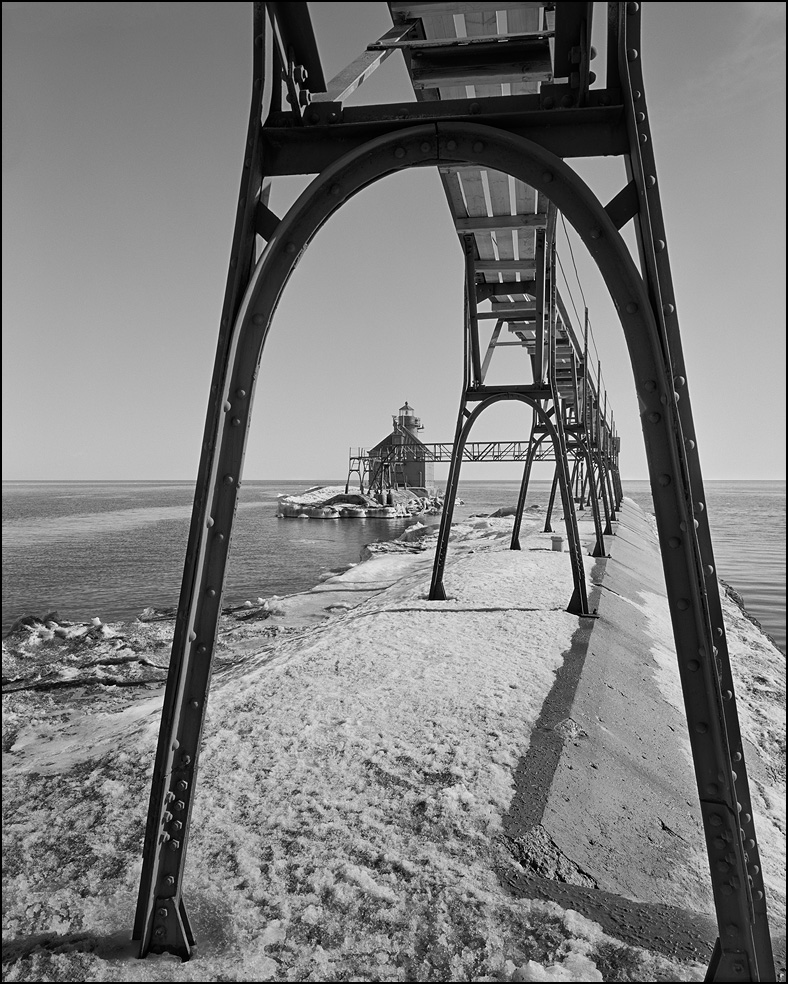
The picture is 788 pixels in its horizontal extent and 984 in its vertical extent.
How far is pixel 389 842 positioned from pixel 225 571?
1.69 m

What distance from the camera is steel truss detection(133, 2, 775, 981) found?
6.92 feet

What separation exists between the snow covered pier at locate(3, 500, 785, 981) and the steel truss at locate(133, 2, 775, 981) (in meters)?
0.44

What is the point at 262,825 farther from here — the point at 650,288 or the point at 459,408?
the point at 459,408

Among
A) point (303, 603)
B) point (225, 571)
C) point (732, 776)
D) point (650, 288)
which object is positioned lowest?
point (303, 603)

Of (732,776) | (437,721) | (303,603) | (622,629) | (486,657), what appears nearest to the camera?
(732,776)

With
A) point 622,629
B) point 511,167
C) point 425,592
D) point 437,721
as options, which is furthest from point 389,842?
point 425,592

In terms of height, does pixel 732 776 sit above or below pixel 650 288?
below

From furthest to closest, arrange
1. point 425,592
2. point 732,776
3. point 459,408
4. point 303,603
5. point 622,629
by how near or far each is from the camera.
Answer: point 303,603 < point 425,592 < point 459,408 < point 622,629 < point 732,776

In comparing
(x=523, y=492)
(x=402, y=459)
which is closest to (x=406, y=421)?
(x=402, y=459)

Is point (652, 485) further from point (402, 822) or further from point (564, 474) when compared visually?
point (564, 474)

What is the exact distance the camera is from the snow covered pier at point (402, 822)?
7.72 ft

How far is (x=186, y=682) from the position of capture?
2.28 meters

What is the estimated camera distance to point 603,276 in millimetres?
2279

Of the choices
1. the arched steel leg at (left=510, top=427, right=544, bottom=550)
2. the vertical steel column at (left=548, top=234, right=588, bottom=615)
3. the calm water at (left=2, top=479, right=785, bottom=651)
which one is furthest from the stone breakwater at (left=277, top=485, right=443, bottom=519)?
the vertical steel column at (left=548, top=234, right=588, bottom=615)
